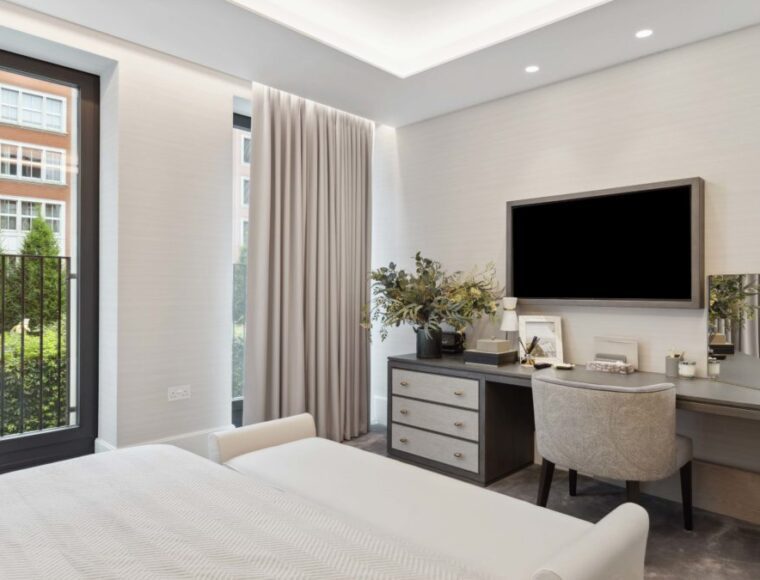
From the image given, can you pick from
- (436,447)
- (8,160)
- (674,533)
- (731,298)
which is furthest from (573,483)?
(8,160)

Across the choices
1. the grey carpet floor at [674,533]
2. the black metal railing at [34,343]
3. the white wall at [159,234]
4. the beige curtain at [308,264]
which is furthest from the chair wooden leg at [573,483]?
the black metal railing at [34,343]

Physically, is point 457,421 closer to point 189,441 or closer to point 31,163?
point 189,441

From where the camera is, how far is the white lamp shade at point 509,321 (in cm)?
337

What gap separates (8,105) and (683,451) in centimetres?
390

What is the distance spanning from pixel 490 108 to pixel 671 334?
1899 mm

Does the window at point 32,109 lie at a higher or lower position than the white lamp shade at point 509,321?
higher

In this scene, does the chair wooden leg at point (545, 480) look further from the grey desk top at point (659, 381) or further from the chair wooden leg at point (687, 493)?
the chair wooden leg at point (687, 493)

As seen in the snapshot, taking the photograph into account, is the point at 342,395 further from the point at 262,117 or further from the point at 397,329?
the point at 262,117

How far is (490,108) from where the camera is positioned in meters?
3.66

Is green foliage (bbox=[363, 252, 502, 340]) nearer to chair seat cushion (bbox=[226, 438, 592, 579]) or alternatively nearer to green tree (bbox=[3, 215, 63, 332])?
chair seat cushion (bbox=[226, 438, 592, 579])

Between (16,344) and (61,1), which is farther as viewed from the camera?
(16,344)

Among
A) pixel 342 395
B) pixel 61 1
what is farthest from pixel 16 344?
pixel 342 395

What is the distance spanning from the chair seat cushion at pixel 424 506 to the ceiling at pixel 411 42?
2152 millimetres

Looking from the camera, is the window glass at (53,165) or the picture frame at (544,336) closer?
the window glass at (53,165)
